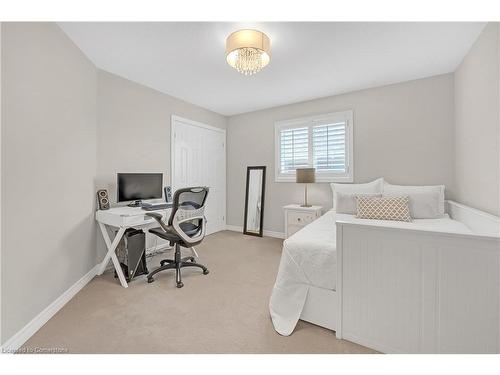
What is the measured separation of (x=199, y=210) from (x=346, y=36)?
227 centimetres

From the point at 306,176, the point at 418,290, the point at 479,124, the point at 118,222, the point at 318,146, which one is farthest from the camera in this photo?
the point at 318,146

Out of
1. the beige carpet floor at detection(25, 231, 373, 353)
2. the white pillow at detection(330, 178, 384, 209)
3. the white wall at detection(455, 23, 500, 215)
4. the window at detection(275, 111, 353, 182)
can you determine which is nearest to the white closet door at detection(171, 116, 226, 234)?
the window at detection(275, 111, 353, 182)

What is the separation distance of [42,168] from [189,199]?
1.21m

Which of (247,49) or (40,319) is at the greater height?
(247,49)

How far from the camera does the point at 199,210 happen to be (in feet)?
8.39

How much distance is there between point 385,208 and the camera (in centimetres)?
247

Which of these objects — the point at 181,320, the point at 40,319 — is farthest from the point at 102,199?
the point at 181,320

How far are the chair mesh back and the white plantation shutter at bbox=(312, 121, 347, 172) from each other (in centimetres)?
207

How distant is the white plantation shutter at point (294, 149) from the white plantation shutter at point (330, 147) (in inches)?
6.2

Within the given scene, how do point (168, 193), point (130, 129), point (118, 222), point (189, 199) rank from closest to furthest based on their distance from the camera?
point (118, 222) < point (189, 199) < point (130, 129) < point (168, 193)

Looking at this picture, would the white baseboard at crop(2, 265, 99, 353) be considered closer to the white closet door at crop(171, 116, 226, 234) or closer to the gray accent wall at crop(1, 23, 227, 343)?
the gray accent wall at crop(1, 23, 227, 343)

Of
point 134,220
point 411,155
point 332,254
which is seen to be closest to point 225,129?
point 134,220

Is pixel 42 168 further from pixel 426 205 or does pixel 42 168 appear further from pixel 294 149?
pixel 426 205

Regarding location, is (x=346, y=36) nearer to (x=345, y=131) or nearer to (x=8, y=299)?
(x=345, y=131)
